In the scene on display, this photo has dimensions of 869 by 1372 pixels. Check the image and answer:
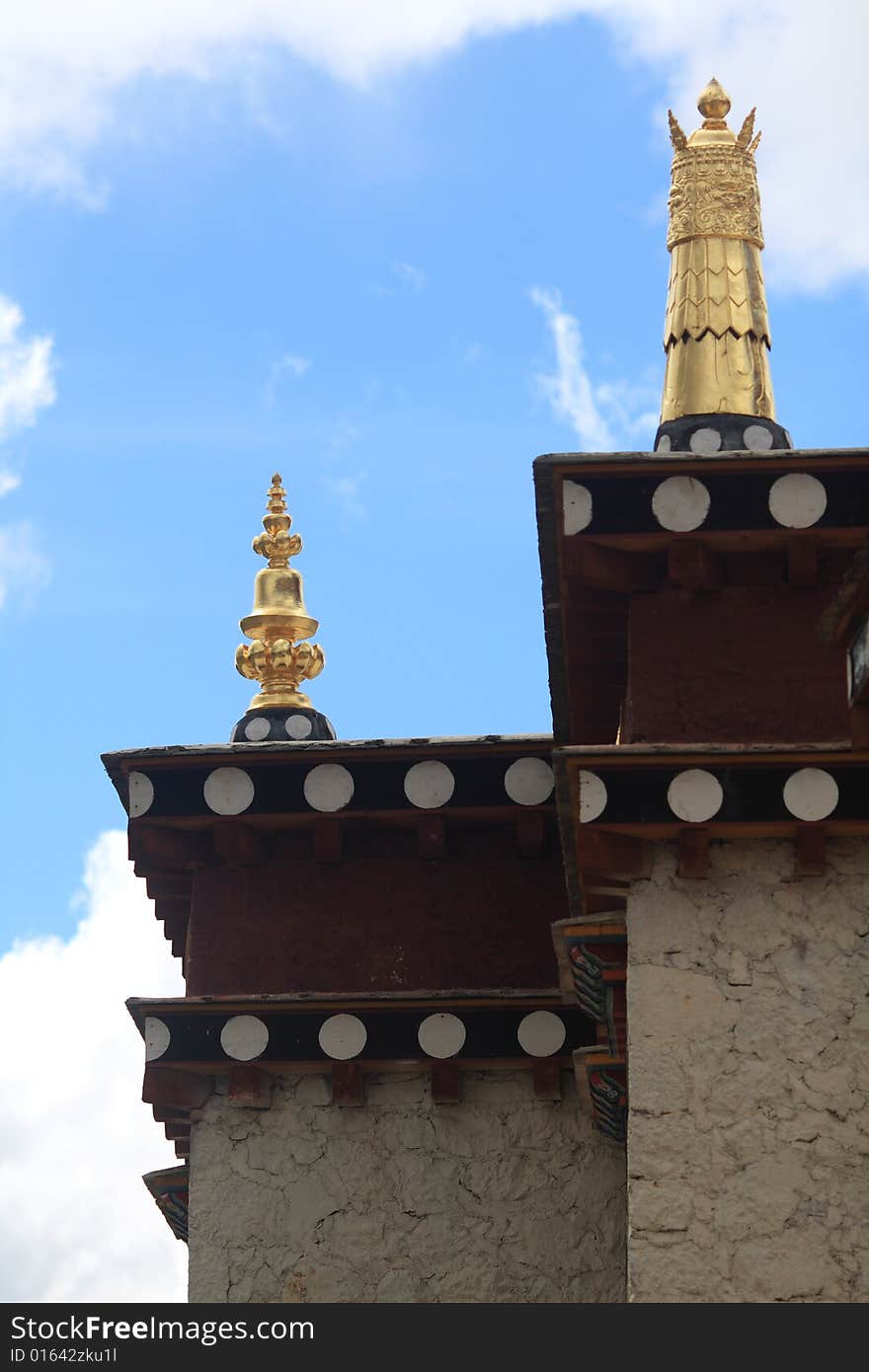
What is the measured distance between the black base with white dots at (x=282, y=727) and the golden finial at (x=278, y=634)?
0.15 meters

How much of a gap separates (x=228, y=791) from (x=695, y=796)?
2655mm

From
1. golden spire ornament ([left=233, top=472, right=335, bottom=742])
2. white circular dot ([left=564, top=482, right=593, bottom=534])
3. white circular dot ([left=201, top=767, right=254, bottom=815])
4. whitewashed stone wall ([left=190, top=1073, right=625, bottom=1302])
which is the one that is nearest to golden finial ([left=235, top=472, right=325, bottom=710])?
golden spire ornament ([left=233, top=472, right=335, bottom=742])

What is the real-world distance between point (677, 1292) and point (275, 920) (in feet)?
10.2

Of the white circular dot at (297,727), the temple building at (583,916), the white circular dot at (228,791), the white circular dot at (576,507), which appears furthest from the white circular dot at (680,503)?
the white circular dot at (297,727)

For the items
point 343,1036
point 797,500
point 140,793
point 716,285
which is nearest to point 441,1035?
point 343,1036

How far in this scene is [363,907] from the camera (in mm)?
11438

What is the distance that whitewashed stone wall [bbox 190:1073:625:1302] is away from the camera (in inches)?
431

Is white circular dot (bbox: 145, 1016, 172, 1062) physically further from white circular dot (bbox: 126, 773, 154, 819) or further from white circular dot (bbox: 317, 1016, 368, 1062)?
white circular dot (bbox: 126, 773, 154, 819)

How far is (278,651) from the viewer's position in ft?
42.2

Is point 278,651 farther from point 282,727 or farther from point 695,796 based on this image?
point 695,796

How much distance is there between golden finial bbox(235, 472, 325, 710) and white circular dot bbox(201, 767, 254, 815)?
4.14 ft

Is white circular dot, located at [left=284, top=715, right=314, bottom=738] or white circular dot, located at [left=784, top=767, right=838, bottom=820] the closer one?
white circular dot, located at [left=784, top=767, right=838, bottom=820]
